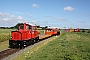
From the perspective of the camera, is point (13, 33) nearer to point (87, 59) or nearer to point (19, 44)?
point (19, 44)

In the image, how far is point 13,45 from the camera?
24.5 m

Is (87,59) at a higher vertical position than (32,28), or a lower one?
lower

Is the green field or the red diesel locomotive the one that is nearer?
the green field

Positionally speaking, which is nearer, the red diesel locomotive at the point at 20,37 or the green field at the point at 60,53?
the green field at the point at 60,53

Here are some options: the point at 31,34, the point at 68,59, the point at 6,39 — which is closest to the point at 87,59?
the point at 68,59

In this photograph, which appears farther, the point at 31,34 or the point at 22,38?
the point at 31,34

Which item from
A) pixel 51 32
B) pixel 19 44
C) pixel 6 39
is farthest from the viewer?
pixel 51 32

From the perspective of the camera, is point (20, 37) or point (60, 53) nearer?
point (60, 53)

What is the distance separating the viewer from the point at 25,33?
25.2m

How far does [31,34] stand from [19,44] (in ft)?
12.4

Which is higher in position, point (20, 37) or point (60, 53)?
point (20, 37)

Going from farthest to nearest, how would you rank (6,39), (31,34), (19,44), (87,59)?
(6,39) → (31,34) → (19,44) → (87,59)

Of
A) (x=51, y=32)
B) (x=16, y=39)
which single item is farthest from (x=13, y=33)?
(x=51, y=32)

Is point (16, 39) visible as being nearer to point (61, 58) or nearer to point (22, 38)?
point (22, 38)
